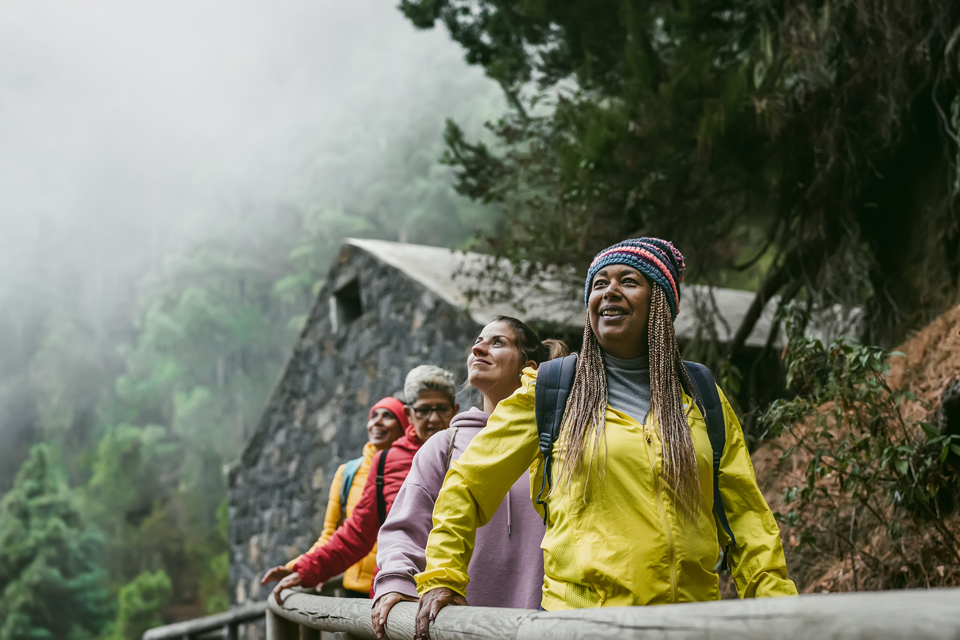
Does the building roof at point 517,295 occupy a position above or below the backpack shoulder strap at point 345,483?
above

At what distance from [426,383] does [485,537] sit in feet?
3.51

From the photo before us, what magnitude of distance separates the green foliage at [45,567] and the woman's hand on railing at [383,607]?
2701 centimetres

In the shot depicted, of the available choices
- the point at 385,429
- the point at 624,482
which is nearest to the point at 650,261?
the point at 624,482

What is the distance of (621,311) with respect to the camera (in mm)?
1797

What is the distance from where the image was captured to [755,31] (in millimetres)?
5418

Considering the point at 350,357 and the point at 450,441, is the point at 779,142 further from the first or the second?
the point at 350,357

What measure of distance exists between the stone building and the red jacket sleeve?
9.59ft

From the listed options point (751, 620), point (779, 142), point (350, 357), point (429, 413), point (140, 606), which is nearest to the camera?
point (751, 620)

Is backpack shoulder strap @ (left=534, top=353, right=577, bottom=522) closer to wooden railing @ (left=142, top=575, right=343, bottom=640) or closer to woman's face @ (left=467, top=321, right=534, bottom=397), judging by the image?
woman's face @ (left=467, top=321, right=534, bottom=397)

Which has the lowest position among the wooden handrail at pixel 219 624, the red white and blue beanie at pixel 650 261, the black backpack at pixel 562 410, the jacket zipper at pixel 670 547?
the wooden handrail at pixel 219 624

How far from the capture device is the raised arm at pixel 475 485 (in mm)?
1640

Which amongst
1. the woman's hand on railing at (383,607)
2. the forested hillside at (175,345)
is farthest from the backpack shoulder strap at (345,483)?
the forested hillside at (175,345)

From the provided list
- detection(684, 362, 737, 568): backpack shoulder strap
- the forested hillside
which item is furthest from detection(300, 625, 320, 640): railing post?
the forested hillside

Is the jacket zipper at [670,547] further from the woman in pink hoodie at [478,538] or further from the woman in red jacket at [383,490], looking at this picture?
the woman in red jacket at [383,490]
